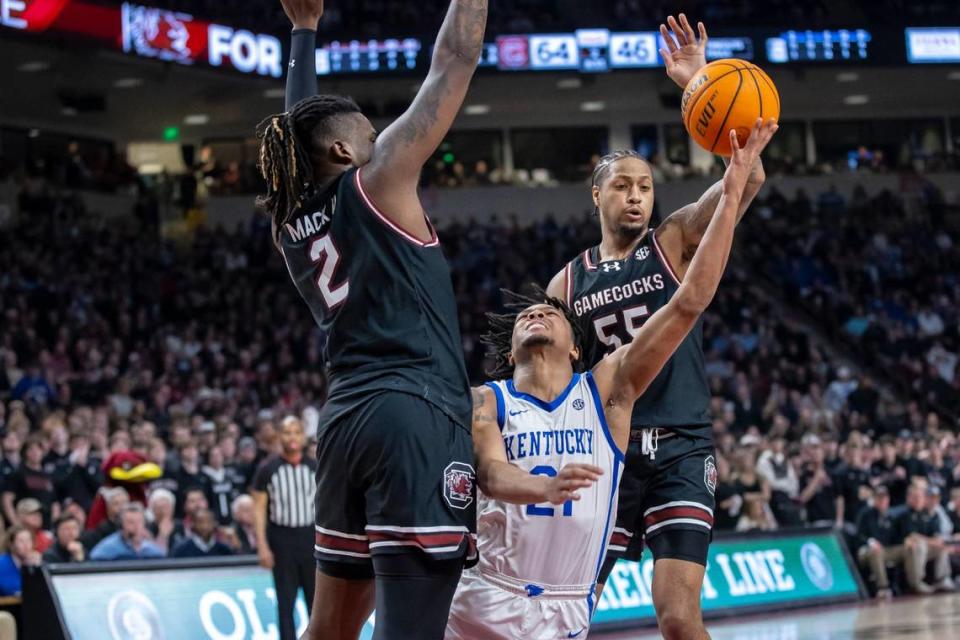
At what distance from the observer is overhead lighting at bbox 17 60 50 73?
2388 cm

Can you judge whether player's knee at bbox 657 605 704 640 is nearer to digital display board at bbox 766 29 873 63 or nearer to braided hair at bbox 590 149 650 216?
braided hair at bbox 590 149 650 216

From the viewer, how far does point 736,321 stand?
80.3 feet

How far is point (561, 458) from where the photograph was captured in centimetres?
449

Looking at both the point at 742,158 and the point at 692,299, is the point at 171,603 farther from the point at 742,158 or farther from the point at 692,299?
the point at 742,158

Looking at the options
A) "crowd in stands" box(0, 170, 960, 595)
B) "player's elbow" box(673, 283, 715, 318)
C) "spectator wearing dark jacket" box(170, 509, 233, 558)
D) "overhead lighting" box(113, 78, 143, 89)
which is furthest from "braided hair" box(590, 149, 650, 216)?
"overhead lighting" box(113, 78, 143, 89)

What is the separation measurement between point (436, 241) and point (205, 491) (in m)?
9.55

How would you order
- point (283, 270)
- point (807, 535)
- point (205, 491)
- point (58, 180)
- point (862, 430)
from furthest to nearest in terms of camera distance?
point (58, 180), point (283, 270), point (862, 430), point (807, 535), point (205, 491)

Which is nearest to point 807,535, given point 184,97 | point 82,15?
point 82,15

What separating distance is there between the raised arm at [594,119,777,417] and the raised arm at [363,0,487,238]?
1044 millimetres

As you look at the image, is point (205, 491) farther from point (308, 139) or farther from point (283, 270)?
point (283, 270)

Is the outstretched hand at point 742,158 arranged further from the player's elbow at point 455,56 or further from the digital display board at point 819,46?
the digital display board at point 819,46

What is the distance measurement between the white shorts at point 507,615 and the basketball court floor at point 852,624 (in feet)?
Result: 22.2

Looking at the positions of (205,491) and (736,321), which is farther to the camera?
(736,321)

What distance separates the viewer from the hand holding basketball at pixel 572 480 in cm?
365
